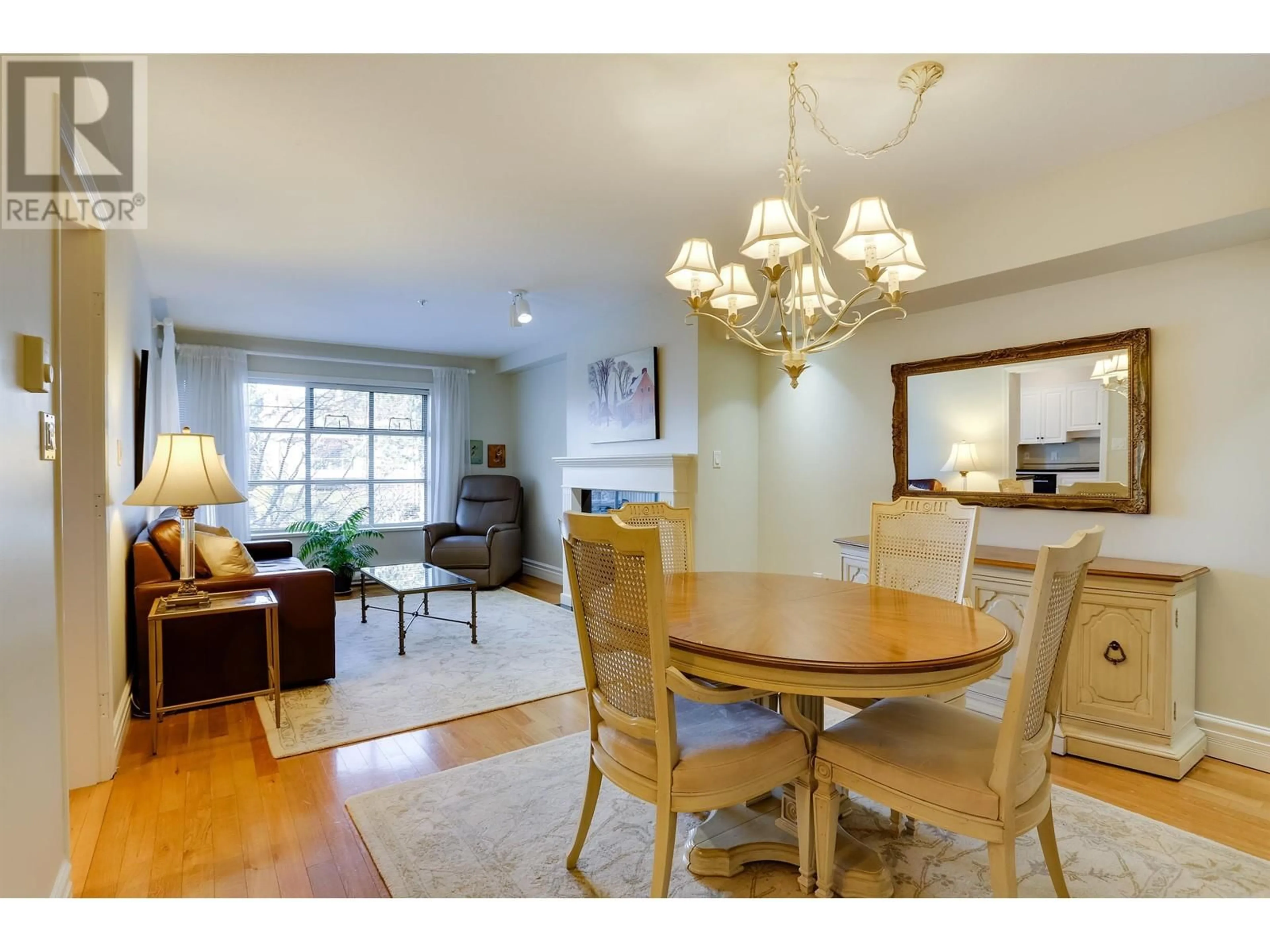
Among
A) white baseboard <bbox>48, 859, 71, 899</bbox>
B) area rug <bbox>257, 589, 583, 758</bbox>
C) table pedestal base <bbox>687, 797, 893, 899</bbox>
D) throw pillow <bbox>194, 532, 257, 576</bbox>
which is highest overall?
throw pillow <bbox>194, 532, 257, 576</bbox>

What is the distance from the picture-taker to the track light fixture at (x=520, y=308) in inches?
164

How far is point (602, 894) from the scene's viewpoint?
66.9 inches

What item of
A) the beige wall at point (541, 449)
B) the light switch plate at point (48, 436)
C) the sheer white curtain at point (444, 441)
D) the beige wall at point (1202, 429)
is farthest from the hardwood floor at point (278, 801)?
the sheer white curtain at point (444, 441)

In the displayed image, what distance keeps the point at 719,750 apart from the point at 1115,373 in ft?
8.36

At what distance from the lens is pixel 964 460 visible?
336cm

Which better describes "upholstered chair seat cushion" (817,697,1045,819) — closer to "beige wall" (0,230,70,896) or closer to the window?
"beige wall" (0,230,70,896)

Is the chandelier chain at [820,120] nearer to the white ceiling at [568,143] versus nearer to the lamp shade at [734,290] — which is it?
the white ceiling at [568,143]

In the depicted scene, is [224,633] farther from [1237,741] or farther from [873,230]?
[1237,741]

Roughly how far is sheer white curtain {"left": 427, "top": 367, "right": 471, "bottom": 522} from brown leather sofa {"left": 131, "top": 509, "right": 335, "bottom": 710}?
3.19 meters

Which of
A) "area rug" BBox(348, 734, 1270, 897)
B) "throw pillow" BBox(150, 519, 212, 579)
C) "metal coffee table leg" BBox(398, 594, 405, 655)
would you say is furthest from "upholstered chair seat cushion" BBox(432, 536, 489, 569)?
"area rug" BBox(348, 734, 1270, 897)

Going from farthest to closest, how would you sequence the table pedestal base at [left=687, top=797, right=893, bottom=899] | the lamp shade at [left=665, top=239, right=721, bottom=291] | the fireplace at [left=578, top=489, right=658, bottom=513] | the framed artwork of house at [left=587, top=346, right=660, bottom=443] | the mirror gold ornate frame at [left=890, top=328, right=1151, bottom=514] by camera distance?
the fireplace at [left=578, top=489, right=658, bottom=513] → the framed artwork of house at [left=587, top=346, right=660, bottom=443] → the mirror gold ornate frame at [left=890, top=328, right=1151, bottom=514] → the lamp shade at [left=665, top=239, right=721, bottom=291] → the table pedestal base at [left=687, top=797, right=893, bottom=899]

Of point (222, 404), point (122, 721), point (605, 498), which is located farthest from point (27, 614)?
point (222, 404)

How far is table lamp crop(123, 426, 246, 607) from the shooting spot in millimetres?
2627

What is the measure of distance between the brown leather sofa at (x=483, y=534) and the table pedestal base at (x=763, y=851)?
399 cm
